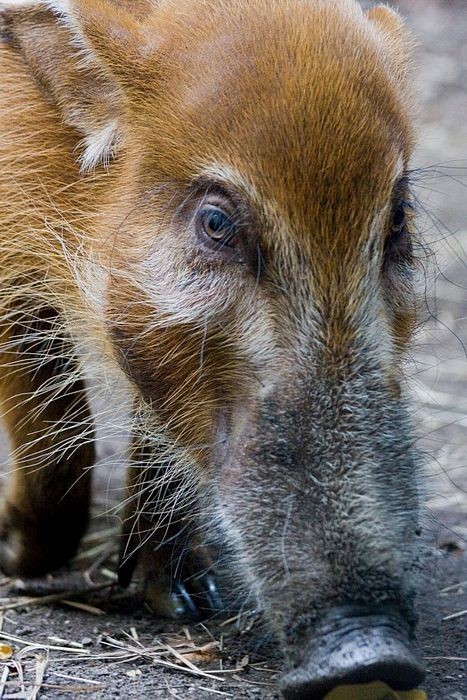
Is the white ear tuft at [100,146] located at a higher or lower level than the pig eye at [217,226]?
higher

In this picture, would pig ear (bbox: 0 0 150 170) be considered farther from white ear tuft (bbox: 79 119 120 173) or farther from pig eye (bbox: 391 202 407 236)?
pig eye (bbox: 391 202 407 236)

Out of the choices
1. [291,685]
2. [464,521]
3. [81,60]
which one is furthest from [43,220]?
[464,521]

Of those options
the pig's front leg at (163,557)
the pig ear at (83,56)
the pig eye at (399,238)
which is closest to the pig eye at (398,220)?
the pig eye at (399,238)

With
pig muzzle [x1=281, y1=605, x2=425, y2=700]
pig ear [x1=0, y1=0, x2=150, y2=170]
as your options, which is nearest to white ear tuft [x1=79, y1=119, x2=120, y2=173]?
pig ear [x1=0, y1=0, x2=150, y2=170]

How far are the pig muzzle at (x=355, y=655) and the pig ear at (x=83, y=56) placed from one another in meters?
1.81

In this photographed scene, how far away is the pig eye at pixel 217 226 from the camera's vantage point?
348 cm

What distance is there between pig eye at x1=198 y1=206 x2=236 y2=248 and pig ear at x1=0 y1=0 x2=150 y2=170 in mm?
540

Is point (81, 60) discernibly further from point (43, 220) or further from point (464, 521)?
point (464, 521)

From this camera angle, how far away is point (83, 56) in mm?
3809

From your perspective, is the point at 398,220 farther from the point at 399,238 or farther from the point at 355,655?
the point at 355,655

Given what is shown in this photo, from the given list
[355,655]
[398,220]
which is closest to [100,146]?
[398,220]

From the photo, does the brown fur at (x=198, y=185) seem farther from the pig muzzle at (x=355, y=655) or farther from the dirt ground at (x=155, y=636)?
the pig muzzle at (x=355, y=655)

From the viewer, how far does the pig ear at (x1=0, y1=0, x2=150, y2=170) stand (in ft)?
12.3

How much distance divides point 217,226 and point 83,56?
0.82 m
